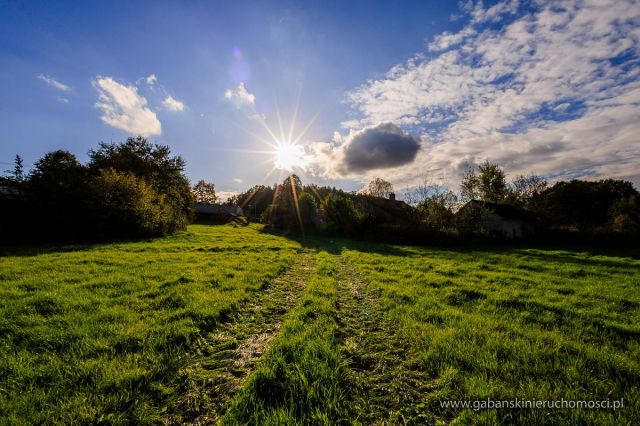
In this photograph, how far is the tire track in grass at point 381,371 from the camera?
126 inches

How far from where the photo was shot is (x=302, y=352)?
4562 mm

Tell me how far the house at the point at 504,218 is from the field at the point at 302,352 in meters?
28.7

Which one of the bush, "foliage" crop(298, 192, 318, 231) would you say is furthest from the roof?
the bush

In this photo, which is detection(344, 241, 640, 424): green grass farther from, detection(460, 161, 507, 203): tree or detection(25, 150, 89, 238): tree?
detection(460, 161, 507, 203): tree

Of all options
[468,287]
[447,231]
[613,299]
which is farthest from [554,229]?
[468,287]

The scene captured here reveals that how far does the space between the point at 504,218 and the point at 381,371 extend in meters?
43.3

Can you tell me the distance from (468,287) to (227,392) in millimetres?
8705

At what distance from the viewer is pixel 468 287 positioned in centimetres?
903

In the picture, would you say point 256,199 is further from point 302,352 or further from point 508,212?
point 302,352

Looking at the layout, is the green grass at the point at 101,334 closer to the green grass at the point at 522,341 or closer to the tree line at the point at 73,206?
the green grass at the point at 522,341

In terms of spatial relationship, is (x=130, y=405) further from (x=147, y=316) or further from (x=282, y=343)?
(x=147, y=316)

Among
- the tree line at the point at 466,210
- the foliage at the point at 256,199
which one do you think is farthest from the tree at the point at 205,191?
the tree line at the point at 466,210

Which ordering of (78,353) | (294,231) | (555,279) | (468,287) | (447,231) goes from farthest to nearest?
(294,231), (447,231), (555,279), (468,287), (78,353)

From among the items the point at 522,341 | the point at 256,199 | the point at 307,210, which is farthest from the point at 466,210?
the point at 256,199
